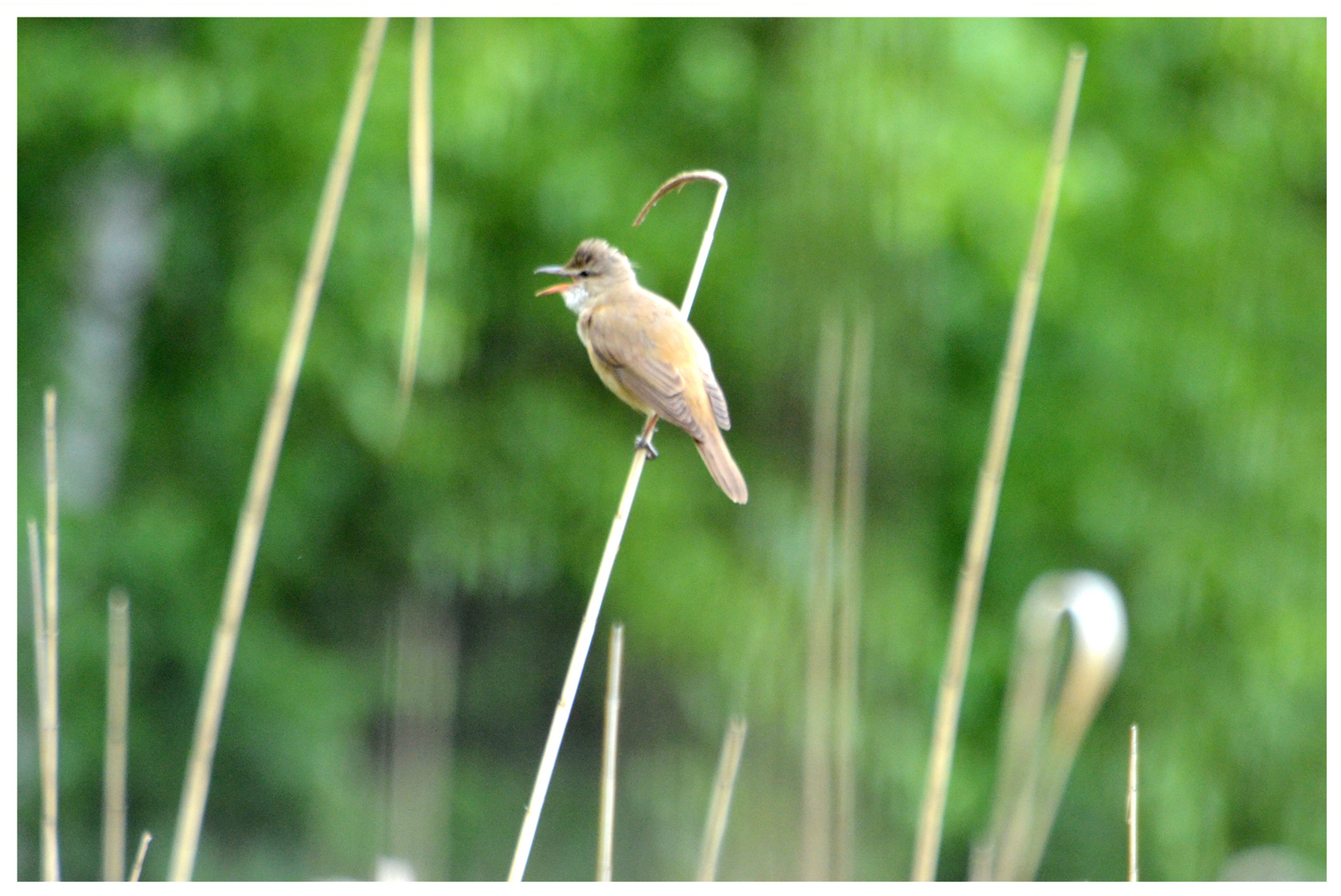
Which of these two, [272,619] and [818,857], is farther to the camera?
[272,619]

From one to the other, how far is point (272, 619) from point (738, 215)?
8.85ft

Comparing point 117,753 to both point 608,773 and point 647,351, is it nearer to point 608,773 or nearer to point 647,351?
point 608,773

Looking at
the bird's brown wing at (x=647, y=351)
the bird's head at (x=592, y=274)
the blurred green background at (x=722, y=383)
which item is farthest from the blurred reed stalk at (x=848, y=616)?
the blurred green background at (x=722, y=383)

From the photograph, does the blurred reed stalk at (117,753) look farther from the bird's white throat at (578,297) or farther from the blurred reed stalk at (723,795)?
the bird's white throat at (578,297)

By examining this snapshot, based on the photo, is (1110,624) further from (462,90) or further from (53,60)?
(53,60)

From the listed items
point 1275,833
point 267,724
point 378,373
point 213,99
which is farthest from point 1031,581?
point 213,99

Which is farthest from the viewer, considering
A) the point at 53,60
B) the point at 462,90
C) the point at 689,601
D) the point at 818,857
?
the point at 689,601

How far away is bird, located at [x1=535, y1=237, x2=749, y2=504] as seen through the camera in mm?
2309

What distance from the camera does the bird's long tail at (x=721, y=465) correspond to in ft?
6.51

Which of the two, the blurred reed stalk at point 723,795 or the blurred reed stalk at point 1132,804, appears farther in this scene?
the blurred reed stalk at point 723,795

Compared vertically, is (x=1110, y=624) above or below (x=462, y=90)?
below

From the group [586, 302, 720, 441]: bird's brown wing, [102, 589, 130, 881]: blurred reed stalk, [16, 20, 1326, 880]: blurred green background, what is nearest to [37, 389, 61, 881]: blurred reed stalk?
[102, 589, 130, 881]: blurred reed stalk

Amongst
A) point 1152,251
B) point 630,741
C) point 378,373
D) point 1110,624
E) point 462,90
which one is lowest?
point 630,741

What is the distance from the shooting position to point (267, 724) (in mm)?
5441
